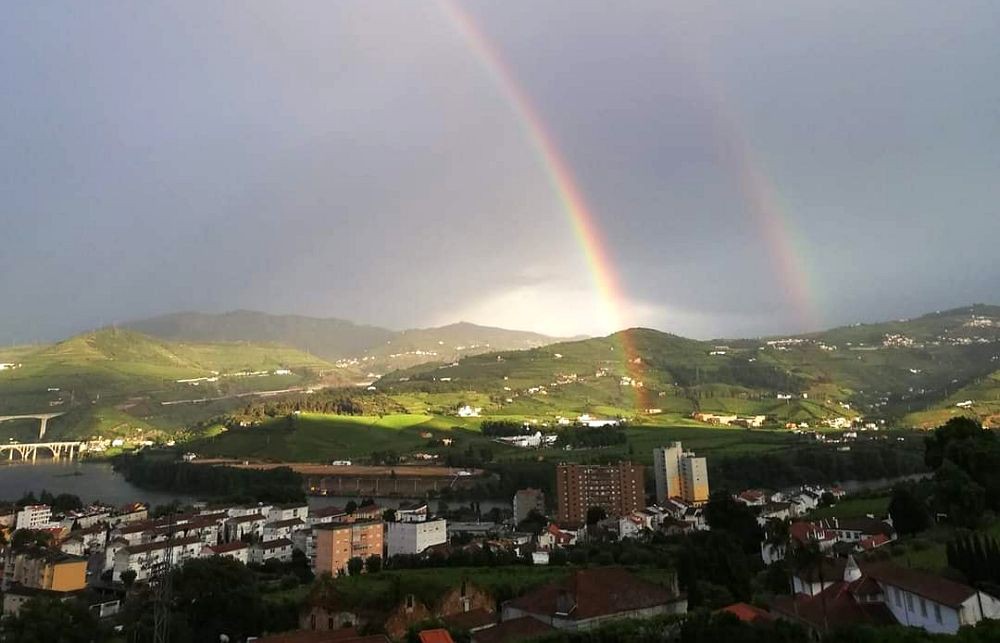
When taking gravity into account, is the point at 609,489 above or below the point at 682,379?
below

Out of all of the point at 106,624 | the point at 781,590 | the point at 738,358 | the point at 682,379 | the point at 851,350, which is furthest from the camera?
the point at 851,350

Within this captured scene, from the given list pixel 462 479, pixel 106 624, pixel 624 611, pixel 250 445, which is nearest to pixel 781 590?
pixel 624 611

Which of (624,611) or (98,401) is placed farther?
(98,401)

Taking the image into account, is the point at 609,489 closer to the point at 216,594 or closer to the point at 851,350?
the point at 216,594

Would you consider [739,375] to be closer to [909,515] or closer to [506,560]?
[909,515]

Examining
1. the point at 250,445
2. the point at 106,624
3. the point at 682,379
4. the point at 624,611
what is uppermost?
the point at 682,379

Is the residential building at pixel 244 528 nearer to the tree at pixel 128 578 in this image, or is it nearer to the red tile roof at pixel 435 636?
the tree at pixel 128 578

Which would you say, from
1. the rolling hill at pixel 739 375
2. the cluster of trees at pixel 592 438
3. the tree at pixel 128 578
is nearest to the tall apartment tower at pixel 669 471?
the cluster of trees at pixel 592 438
